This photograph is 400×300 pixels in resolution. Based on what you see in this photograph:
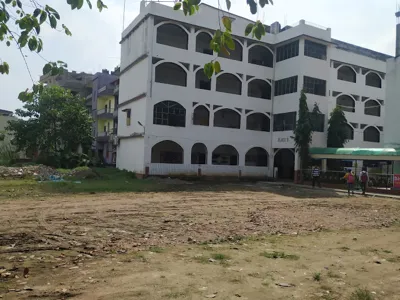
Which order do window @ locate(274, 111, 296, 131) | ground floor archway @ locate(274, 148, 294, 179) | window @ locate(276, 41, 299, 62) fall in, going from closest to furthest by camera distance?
window @ locate(276, 41, 299, 62)
window @ locate(274, 111, 296, 131)
ground floor archway @ locate(274, 148, 294, 179)

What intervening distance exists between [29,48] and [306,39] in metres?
31.3

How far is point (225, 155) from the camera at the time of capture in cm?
3519

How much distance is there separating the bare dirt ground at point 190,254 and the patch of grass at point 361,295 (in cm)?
10

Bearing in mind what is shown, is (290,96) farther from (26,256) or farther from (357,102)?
(26,256)

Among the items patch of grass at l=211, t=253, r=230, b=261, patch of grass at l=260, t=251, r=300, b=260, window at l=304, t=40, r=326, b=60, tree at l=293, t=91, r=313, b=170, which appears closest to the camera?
patch of grass at l=211, t=253, r=230, b=261

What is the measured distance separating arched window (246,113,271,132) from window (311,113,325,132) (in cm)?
493

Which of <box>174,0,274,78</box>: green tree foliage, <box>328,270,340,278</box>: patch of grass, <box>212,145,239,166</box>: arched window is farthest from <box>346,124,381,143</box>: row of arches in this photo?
<box>174,0,274,78</box>: green tree foliage

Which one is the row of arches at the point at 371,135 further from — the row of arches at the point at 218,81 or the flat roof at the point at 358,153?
the row of arches at the point at 218,81

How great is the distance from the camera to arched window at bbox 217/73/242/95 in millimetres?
34281

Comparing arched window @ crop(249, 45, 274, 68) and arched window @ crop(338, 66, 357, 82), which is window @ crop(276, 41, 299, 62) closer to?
arched window @ crop(249, 45, 274, 68)

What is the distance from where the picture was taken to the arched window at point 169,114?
2944 cm

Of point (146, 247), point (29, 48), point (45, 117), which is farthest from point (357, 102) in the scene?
point (29, 48)

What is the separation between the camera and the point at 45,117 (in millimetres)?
34906

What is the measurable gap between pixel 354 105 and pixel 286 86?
876 centimetres
